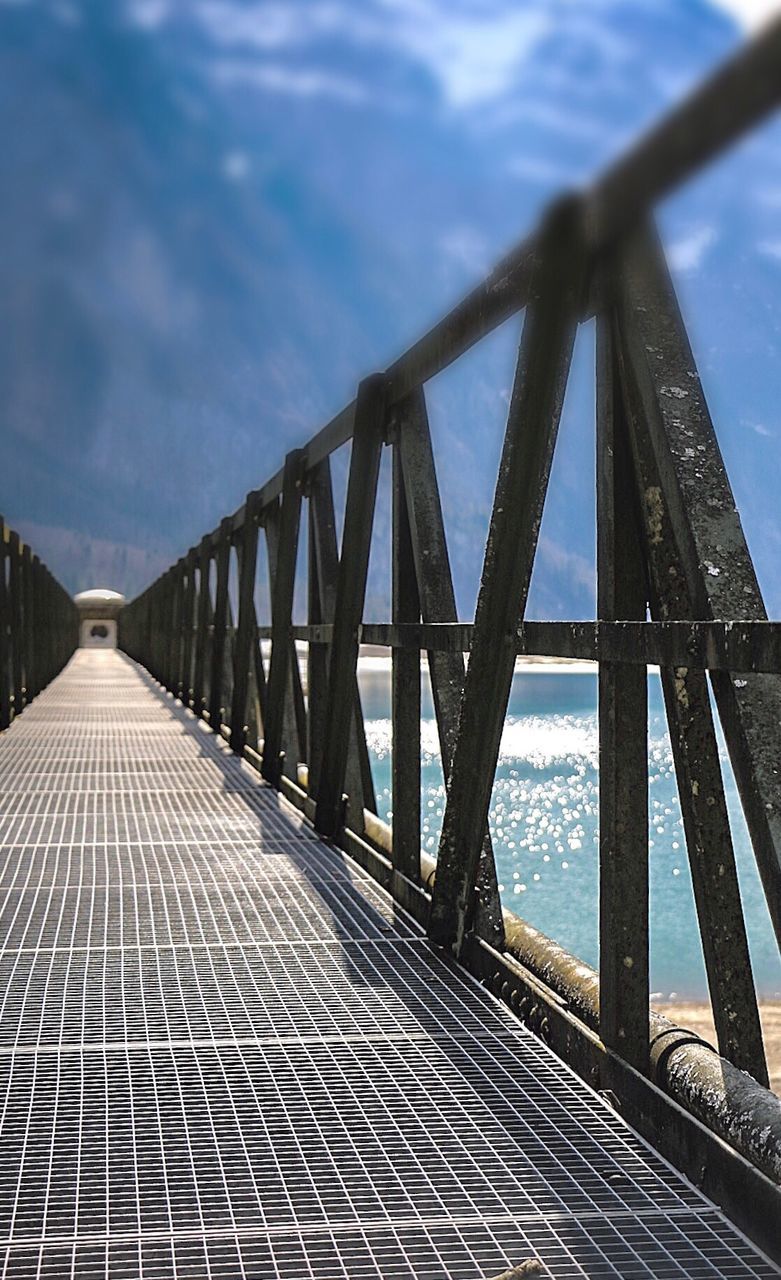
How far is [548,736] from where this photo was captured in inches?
1469

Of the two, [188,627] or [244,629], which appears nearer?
[244,629]

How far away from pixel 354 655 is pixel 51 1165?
2.81m

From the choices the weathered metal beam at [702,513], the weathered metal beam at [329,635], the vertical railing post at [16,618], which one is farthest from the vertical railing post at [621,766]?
the vertical railing post at [16,618]

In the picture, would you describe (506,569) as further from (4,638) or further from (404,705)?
(4,638)

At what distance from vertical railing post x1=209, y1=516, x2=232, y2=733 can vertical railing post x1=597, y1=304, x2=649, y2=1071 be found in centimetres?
752

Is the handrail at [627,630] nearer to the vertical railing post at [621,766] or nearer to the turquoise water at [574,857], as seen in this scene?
the vertical railing post at [621,766]

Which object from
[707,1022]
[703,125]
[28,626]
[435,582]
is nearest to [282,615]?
[435,582]

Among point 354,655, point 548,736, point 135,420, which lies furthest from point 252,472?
point 354,655

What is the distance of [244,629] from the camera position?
337 inches

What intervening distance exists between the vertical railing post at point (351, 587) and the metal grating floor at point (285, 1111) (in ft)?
2.47

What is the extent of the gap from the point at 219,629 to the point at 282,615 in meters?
4.04

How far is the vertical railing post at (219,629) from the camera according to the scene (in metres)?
9.95

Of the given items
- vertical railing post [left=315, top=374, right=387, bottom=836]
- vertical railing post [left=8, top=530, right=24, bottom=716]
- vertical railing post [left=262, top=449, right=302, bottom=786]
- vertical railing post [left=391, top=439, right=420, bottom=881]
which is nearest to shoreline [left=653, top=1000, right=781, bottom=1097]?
vertical railing post [left=262, top=449, right=302, bottom=786]

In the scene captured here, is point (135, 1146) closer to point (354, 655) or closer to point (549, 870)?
point (354, 655)
